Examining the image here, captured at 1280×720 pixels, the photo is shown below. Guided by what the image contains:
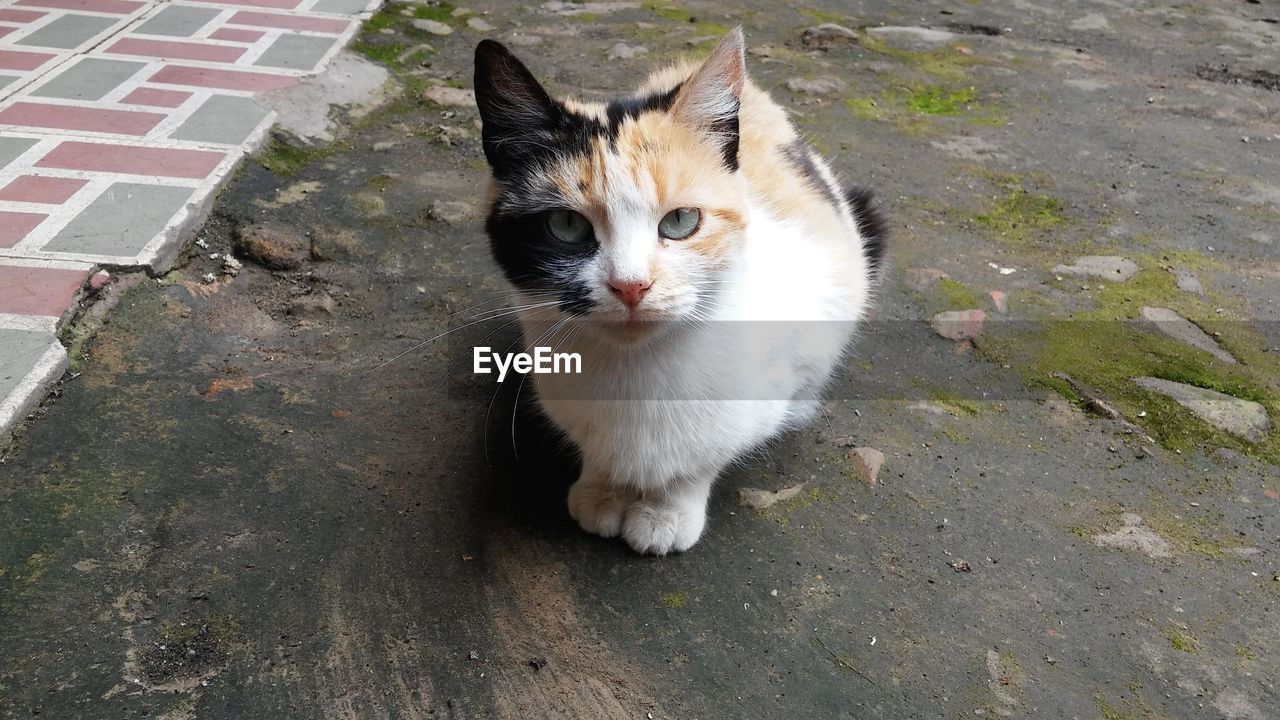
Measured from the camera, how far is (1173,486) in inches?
83.7

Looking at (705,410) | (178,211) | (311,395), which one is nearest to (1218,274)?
(705,410)

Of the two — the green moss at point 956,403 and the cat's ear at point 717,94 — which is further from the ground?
the cat's ear at point 717,94

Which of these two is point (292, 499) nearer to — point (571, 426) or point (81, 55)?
point (571, 426)

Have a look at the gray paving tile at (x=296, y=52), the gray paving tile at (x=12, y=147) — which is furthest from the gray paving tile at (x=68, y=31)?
the gray paving tile at (x=12, y=147)

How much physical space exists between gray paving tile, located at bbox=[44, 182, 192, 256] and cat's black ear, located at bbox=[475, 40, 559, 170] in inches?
60.8

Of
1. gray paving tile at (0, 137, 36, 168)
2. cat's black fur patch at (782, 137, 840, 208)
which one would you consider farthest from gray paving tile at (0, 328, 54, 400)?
cat's black fur patch at (782, 137, 840, 208)

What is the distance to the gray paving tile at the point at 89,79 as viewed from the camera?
358 cm

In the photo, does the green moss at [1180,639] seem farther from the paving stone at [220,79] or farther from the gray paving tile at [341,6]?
the gray paving tile at [341,6]

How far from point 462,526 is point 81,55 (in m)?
3.35

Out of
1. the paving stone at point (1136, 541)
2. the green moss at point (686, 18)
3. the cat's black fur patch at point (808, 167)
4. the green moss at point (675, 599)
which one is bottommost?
the green moss at point (675, 599)

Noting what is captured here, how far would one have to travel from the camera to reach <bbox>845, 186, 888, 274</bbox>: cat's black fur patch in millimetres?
2566

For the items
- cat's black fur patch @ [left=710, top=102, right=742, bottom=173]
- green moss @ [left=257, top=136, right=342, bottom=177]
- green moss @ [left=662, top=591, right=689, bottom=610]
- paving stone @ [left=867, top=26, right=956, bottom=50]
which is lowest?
green moss @ [left=662, top=591, right=689, bottom=610]

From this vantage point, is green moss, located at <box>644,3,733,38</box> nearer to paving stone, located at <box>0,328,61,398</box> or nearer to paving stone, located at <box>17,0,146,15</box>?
paving stone, located at <box>17,0,146,15</box>

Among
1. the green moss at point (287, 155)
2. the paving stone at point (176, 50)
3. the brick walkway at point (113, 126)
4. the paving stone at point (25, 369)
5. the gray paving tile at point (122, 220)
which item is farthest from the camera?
the paving stone at point (176, 50)
